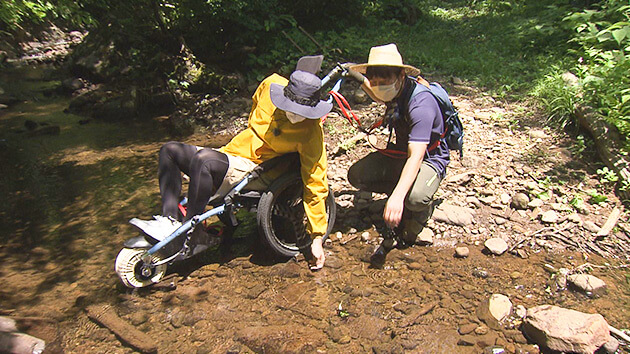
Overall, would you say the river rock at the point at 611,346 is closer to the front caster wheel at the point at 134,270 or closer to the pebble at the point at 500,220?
the pebble at the point at 500,220

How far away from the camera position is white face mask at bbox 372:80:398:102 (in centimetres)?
307

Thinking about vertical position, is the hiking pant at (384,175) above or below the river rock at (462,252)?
above

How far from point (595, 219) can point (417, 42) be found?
236 inches

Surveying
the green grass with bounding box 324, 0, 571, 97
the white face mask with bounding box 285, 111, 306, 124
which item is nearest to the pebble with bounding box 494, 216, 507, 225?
the white face mask with bounding box 285, 111, 306, 124

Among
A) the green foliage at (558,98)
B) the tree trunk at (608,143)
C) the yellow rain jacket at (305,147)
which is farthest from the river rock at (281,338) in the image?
the green foliage at (558,98)

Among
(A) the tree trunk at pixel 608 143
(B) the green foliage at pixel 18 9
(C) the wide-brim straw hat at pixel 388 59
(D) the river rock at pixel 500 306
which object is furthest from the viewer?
(A) the tree trunk at pixel 608 143

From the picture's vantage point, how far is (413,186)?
3.18m

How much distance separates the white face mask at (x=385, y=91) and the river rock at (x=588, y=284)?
1.87 metres

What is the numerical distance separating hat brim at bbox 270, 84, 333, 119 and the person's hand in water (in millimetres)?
950

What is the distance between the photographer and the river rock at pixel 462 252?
325 cm

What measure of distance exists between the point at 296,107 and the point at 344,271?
1.38 metres

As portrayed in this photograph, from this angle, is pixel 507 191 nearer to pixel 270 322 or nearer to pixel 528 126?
pixel 528 126

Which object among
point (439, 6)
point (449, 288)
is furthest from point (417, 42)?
point (449, 288)

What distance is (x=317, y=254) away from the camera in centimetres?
308
